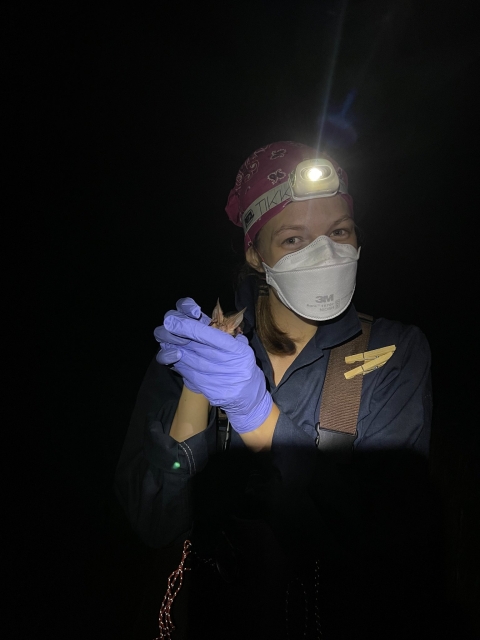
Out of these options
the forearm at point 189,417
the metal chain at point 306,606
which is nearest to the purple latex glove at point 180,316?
the forearm at point 189,417

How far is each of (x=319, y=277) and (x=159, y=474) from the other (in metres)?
1.00

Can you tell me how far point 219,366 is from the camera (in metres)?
1.26

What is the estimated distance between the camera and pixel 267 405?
1.34 meters

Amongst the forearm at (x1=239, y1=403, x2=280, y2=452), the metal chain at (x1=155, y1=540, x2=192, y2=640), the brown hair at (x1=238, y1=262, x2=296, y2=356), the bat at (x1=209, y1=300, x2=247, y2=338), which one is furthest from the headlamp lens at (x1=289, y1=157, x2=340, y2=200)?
the metal chain at (x1=155, y1=540, x2=192, y2=640)

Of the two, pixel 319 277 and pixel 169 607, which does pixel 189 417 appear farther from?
pixel 169 607

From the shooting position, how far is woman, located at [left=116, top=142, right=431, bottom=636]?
126cm

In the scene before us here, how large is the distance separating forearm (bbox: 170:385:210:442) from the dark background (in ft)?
3.55

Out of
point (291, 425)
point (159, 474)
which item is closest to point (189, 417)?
point (159, 474)

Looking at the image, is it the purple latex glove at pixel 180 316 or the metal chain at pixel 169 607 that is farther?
the metal chain at pixel 169 607

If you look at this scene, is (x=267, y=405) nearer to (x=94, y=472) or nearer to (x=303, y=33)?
(x=94, y=472)

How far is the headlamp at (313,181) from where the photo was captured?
5.03 ft

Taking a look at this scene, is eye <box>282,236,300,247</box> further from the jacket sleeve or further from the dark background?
the jacket sleeve

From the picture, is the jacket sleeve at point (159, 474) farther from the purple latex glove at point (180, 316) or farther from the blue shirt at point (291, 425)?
the purple latex glove at point (180, 316)

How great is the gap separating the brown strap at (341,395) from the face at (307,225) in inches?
18.7
